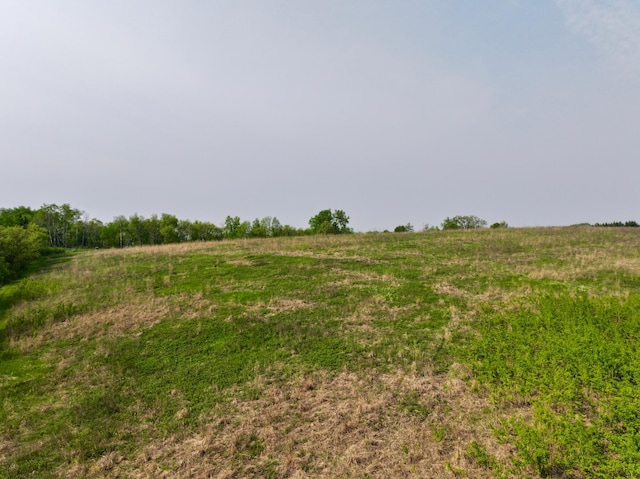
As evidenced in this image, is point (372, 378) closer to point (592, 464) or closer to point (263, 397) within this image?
point (263, 397)

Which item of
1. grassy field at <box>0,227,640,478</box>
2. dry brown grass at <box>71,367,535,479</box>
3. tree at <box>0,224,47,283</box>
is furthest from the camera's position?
tree at <box>0,224,47,283</box>

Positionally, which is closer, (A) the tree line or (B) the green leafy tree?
(B) the green leafy tree

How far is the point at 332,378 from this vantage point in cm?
945

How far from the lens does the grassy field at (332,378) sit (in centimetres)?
645

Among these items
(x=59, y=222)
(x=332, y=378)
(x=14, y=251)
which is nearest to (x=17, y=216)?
(x=59, y=222)

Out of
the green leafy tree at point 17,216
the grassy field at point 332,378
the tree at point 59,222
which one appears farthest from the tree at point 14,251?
the tree at point 59,222

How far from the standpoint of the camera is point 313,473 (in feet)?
20.4

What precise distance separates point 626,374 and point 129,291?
73.0 ft

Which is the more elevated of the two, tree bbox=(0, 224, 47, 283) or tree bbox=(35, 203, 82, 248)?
tree bbox=(35, 203, 82, 248)

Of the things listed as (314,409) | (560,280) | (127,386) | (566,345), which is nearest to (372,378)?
(314,409)

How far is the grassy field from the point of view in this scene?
645 cm

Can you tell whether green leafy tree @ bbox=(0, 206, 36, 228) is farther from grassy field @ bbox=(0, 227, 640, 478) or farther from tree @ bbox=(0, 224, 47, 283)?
grassy field @ bbox=(0, 227, 640, 478)

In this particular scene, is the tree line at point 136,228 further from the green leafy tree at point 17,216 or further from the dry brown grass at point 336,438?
the dry brown grass at point 336,438

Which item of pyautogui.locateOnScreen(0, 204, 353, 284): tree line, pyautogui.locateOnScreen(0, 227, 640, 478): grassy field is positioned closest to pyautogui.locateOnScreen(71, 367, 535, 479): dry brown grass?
pyautogui.locateOnScreen(0, 227, 640, 478): grassy field
